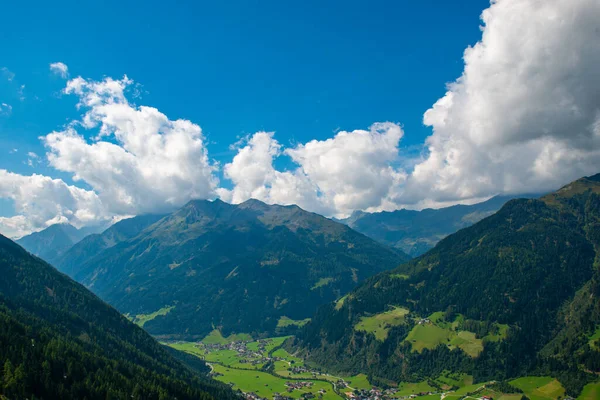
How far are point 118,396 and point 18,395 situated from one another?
31.4 m

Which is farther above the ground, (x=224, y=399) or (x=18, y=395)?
(x=18, y=395)

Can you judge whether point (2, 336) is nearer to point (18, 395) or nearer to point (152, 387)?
point (18, 395)

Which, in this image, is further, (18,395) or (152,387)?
(152,387)

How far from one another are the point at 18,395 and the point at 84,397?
62.4ft

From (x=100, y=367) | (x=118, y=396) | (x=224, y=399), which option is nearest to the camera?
(x=118, y=396)

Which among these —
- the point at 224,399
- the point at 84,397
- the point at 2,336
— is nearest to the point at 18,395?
the point at 84,397

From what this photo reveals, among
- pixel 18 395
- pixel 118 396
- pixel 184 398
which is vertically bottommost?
pixel 184 398

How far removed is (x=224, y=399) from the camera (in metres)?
199

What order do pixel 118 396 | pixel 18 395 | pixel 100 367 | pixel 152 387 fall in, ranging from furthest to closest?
pixel 100 367
pixel 152 387
pixel 118 396
pixel 18 395

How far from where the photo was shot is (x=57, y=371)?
137250 millimetres

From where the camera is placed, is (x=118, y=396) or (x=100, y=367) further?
(x=100, y=367)

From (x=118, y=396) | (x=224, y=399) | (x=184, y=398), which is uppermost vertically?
(x=118, y=396)

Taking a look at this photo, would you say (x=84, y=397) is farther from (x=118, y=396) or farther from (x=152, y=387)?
(x=152, y=387)

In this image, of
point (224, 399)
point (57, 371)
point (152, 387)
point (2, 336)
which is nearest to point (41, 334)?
point (2, 336)
